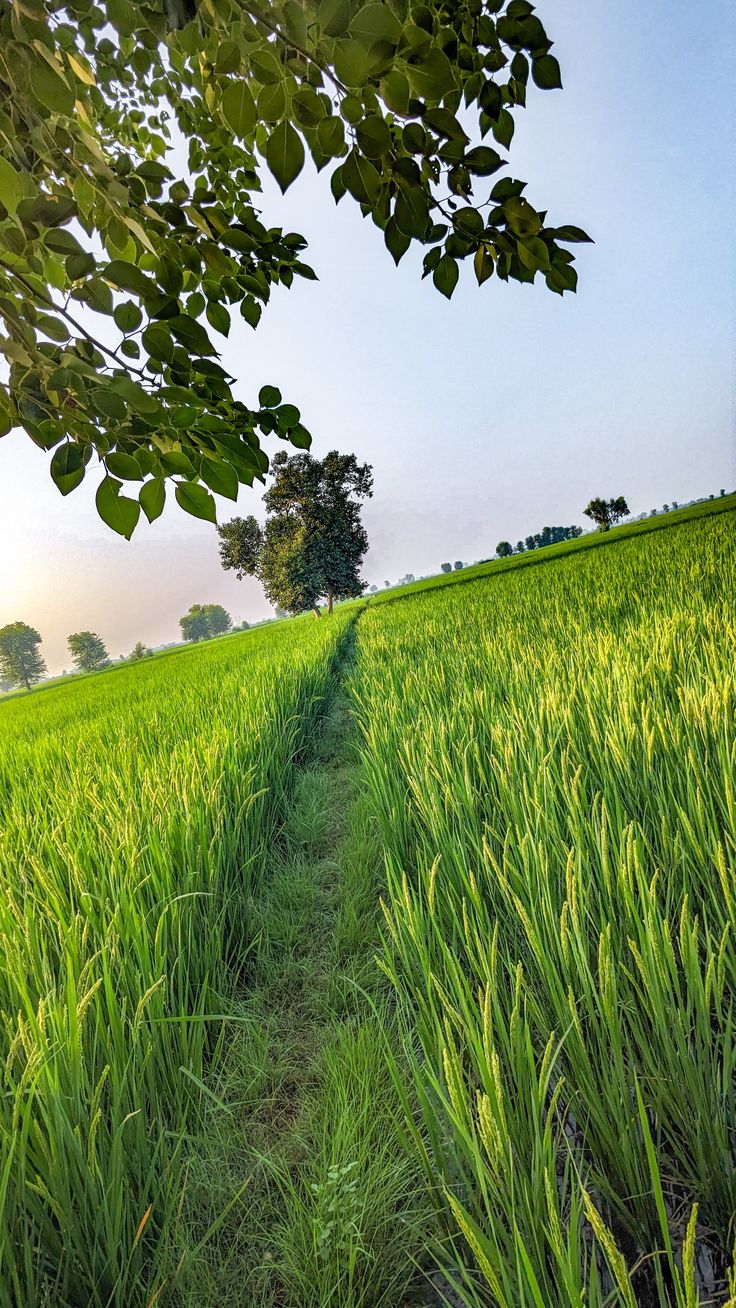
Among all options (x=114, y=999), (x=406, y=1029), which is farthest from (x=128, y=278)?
(x=406, y=1029)

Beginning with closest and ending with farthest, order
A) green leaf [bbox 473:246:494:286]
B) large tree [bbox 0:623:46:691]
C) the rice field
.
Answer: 1. the rice field
2. green leaf [bbox 473:246:494:286]
3. large tree [bbox 0:623:46:691]

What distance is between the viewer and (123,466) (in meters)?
0.69

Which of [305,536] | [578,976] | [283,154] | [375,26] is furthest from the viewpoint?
[305,536]

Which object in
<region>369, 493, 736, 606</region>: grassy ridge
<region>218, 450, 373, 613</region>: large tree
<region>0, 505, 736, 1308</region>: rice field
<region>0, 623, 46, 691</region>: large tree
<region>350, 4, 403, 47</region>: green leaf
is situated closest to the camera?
<region>350, 4, 403, 47</region>: green leaf

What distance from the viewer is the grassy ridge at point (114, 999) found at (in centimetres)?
72

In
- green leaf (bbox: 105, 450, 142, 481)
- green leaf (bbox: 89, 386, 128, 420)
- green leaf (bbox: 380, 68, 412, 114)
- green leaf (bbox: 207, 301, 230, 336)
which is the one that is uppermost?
green leaf (bbox: 207, 301, 230, 336)

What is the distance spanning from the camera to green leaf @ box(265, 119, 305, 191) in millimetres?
561

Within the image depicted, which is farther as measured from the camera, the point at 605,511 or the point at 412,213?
the point at 605,511

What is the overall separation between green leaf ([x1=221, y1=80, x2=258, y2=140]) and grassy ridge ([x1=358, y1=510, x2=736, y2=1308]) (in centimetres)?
103

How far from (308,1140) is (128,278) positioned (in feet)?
5.06

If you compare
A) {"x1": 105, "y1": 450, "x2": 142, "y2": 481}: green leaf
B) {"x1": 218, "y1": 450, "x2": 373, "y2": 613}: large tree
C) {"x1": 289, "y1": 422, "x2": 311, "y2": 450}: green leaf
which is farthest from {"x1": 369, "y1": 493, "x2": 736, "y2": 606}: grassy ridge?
{"x1": 105, "y1": 450, "x2": 142, "y2": 481}: green leaf

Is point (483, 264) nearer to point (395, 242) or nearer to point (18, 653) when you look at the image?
point (395, 242)

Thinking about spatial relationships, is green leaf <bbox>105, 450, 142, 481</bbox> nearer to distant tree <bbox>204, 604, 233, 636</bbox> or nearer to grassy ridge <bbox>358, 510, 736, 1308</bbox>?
grassy ridge <bbox>358, 510, 736, 1308</bbox>

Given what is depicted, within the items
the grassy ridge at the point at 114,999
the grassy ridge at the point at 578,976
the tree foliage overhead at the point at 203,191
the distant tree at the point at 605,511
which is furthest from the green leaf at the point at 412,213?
the distant tree at the point at 605,511
